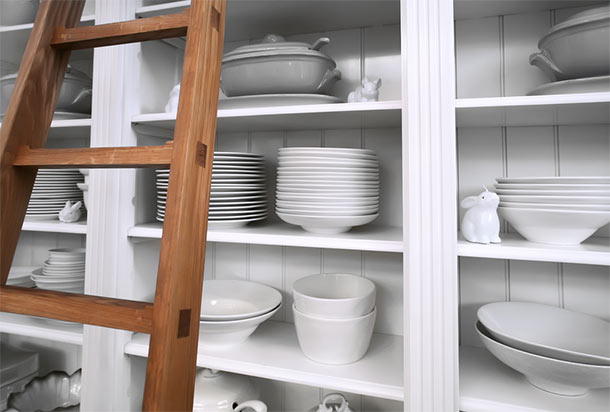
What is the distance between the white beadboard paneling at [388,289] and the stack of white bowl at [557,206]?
1.32 feet

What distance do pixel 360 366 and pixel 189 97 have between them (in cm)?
74

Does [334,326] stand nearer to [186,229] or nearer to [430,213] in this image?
[430,213]

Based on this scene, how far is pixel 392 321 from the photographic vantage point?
111cm

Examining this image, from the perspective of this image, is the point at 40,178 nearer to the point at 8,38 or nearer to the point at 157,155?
the point at 8,38

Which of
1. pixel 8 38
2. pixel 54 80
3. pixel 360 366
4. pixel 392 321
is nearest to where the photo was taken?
pixel 54 80

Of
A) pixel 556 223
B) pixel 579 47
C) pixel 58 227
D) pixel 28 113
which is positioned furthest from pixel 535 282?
pixel 58 227

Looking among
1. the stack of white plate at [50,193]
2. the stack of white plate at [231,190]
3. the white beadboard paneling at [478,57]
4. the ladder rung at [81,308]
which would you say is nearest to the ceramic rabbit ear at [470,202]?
the white beadboard paneling at [478,57]

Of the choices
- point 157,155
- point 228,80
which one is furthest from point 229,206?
point 157,155

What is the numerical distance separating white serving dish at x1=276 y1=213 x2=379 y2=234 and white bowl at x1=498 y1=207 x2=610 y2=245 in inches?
13.1

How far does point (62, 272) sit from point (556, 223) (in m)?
1.46

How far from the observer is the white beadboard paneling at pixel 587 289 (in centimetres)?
94

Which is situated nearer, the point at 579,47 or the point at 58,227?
the point at 579,47

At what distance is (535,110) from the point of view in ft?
2.58

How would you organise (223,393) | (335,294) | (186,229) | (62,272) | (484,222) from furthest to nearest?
(62,272), (335,294), (223,393), (484,222), (186,229)
